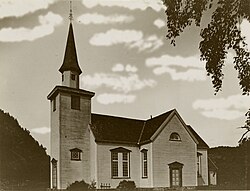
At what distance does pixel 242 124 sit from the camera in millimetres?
3209

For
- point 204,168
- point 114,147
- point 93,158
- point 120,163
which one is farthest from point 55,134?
point 204,168

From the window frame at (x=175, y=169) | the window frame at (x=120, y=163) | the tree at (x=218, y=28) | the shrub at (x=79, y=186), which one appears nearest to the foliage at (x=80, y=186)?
the shrub at (x=79, y=186)

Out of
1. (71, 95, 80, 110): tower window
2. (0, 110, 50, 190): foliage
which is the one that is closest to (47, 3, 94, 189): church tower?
(71, 95, 80, 110): tower window

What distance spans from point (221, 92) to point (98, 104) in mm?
898

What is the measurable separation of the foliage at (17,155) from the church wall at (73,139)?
0.41 meters

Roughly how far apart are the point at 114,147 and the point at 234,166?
6.80ft

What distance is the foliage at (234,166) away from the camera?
324 centimetres

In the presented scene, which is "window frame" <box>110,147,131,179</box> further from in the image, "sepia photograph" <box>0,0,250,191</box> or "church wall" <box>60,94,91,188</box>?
"sepia photograph" <box>0,0,250,191</box>

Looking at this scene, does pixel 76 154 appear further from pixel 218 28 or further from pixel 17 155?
pixel 218 28

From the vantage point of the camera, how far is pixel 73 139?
4.41 m

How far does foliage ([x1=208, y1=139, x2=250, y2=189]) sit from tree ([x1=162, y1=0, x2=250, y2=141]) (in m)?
0.44

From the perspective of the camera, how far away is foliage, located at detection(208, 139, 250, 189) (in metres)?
3.24

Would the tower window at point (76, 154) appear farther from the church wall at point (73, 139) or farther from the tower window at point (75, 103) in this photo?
the tower window at point (75, 103)

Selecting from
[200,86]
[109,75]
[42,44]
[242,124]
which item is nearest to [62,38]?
[42,44]
